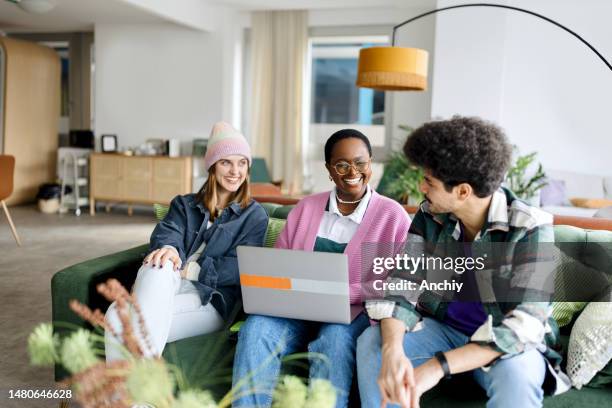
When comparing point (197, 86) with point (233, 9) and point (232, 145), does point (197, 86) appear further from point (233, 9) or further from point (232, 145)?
point (232, 145)

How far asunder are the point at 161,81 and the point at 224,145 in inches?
233

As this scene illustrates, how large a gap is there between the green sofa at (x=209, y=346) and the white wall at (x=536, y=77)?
14.3 feet

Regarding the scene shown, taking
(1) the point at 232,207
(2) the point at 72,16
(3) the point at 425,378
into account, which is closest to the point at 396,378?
(3) the point at 425,378

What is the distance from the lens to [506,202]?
1.74 meters

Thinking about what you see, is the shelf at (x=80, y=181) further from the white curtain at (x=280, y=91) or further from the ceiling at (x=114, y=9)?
the white curtain at (x=280, y=91)

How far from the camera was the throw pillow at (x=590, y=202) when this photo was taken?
568 cm

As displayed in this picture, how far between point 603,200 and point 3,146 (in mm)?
7178

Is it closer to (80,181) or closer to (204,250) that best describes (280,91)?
(80,181)

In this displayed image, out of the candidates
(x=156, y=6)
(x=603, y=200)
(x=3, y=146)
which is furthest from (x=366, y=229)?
(x=3, y=146)

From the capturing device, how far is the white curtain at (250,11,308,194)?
25.4ft

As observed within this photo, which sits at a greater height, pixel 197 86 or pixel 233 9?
pixel 233 9

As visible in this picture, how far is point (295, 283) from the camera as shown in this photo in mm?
1761

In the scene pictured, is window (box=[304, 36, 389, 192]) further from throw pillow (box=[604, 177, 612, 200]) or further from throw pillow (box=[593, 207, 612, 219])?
throw pillow (box=[593, 207, 612, 219])

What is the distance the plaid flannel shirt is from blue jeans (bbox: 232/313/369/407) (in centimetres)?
16
